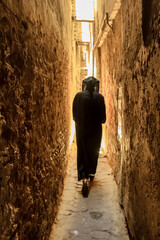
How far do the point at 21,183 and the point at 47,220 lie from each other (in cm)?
92

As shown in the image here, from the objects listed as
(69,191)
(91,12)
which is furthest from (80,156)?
(91,12)

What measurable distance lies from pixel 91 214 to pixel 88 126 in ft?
4.47

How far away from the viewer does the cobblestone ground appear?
2158 mm

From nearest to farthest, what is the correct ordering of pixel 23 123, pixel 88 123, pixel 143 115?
pixel 23 123 < pixel 143 115 < pixel 88 123

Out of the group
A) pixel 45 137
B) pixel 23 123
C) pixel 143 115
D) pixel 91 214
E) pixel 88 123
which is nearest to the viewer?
pixel 23 123

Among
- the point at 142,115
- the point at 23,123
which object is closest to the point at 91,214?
the point at 142,115

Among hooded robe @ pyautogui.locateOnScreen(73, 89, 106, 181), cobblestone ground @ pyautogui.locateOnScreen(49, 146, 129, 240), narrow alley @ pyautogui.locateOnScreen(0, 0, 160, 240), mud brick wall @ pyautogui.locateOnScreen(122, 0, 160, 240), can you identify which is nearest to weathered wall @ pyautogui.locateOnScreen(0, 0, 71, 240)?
narrow alley @ pyautogui.locateOnScreen(0, 0, 160, 240)

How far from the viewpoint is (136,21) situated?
1.77 meters

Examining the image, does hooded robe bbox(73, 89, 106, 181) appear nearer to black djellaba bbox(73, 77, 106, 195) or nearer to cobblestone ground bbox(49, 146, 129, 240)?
black djellaba bbox(73, 77, 106, 195)

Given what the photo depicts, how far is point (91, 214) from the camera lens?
2555mm

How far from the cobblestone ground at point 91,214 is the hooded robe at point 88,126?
12.4 inches


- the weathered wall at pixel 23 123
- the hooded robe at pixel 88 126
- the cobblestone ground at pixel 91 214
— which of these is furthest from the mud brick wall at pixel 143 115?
the hooded robe at pixel 88 126

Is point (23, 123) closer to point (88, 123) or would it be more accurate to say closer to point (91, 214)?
point (91, 214)

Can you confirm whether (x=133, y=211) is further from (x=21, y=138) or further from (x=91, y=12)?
(x=91, y=12)
